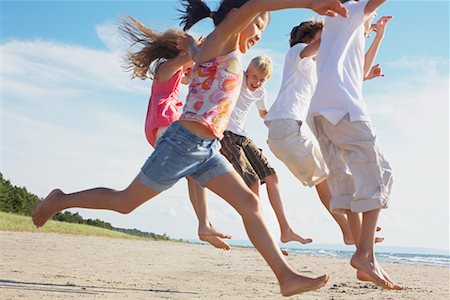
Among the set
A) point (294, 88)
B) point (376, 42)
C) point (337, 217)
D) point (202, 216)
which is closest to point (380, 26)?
point (376, 42)

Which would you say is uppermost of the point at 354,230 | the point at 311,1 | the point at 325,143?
the point at 311,1

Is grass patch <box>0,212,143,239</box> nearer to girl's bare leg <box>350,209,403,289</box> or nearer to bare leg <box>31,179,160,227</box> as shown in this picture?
bare leg <box>31,179,160,227</box>

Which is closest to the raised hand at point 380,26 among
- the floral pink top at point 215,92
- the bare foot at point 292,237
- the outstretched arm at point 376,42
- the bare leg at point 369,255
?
the outstretched arm at point 376,42

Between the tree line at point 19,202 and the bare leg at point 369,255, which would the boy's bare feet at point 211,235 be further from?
the tree line at point 19,202

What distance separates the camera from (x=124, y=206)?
465 cm

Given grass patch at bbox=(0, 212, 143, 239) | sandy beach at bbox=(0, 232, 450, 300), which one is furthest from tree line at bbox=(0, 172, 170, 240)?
sandy beach at bbox=(0, 232, 450, 300)

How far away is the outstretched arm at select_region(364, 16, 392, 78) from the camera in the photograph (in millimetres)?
5047

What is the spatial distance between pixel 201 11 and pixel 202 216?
7.28 ft

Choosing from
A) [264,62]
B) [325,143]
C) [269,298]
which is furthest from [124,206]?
[269,298]

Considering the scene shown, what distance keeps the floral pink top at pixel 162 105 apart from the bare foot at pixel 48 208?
154 centimetres

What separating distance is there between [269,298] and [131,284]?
180 centimetres

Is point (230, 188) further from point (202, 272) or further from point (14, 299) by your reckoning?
point (202, 272)

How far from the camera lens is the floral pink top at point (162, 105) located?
20.8 feet

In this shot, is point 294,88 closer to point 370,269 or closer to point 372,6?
point 372,6
